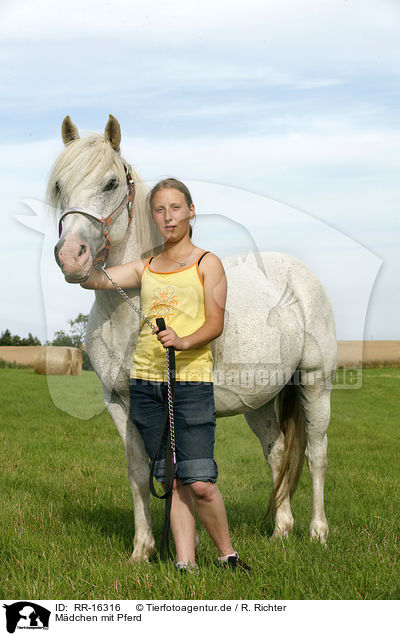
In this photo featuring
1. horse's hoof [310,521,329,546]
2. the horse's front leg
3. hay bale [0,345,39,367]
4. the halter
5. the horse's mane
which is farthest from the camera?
hay bale [0,345,39,367]

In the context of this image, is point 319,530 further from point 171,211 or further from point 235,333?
point 171,211

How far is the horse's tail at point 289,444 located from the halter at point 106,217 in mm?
2011

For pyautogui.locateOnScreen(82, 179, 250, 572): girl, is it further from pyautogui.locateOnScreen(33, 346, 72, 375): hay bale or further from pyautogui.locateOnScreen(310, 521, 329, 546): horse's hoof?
pyautogui.locateOnScreen(310, 521, 329, 546): horse's hoof

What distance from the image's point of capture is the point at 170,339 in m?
2.81

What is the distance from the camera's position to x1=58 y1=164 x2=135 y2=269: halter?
285cm

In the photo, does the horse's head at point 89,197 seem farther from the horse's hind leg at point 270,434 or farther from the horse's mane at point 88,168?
the horse's hind leg at point 270,434

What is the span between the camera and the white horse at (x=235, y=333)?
2961 mm

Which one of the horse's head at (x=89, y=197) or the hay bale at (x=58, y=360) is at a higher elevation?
the horse's head at (x=89, y=197)

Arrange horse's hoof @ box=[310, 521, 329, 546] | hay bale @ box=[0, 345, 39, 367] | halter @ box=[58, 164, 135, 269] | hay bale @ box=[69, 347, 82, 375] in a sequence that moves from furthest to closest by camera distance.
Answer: hay bale @ box=[0, 345, 39, 367] < horse's hoof @ box=[310, 521, 329, 546] < hay bale @ box=[69, 347, 82, 375] < halter @ box=[58, 164, 135, 269]
